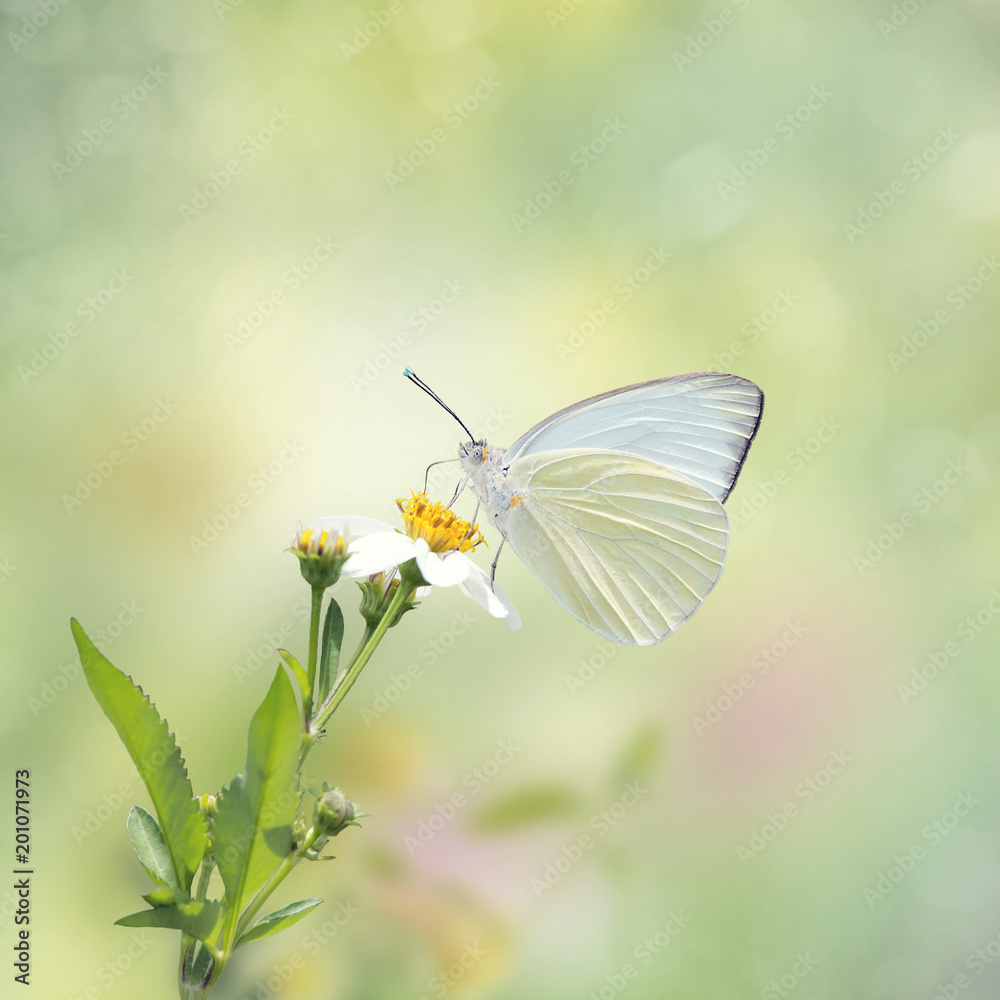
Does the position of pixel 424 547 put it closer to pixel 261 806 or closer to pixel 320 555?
pixel 320 555

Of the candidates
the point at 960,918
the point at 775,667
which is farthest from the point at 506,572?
the point at 960,918

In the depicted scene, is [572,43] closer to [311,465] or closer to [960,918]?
[311,465]

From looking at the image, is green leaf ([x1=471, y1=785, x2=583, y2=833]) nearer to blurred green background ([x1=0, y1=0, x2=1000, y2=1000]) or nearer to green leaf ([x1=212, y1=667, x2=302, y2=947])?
blurred green background ([x1=0, y1=0, x2=1000, y2=1000])

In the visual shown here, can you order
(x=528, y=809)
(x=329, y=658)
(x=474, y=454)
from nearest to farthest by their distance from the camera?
1. (x=329, y=658)
2. (x=474, y=454)
3. (x=528, y=809)

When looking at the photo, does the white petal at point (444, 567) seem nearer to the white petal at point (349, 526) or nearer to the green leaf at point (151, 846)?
the white petal at point (349, 526)

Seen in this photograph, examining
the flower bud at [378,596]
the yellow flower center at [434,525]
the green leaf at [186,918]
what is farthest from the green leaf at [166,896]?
the yellow flower center at [434,525]

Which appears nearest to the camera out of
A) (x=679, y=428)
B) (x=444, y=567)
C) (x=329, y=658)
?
(x=329, y=658)

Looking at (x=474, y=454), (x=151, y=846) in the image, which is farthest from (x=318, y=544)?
(x=474, y=454)
